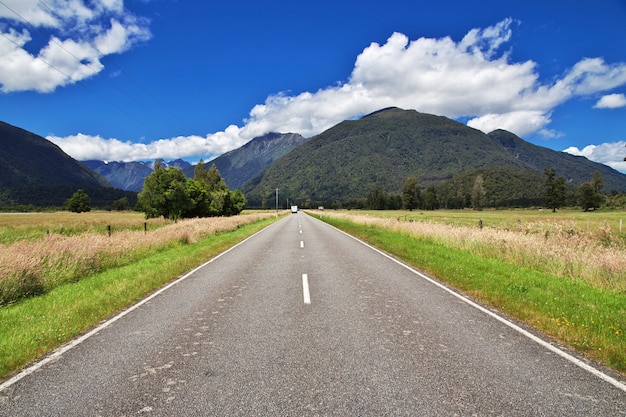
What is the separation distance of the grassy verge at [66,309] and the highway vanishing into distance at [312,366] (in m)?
0.38

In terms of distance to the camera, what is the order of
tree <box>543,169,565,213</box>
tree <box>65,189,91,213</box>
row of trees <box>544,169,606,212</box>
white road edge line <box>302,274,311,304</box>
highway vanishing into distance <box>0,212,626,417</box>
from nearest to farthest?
highway vanishing into distance <box>0,212,626,417</box> < white road edge line <box>302,274,311,304</box> < row of trees <box>544,169,606,212</box> < tree <box>543,169,565,213</box> < tree <box>65,189,91,213</box>

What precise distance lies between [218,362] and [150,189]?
46.6 meters

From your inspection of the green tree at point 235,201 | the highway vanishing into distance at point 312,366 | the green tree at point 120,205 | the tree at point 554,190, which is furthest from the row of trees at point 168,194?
the green tree at point 120,205

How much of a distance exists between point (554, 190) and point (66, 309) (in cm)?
10713

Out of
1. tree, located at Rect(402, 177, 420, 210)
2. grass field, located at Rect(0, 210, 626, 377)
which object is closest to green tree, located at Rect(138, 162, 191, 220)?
grass field, located at Rect(0, 210, 626, 377)

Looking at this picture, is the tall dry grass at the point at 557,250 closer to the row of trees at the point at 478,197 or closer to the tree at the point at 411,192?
the row of trees at the point at 478,197

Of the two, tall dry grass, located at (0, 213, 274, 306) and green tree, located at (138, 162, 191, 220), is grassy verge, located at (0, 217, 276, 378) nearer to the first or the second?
tall dry grass, located at (0, 213, 274, 306)

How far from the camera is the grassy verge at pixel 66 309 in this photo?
4773 millimetres

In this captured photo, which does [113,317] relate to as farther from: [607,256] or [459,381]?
[607,256]

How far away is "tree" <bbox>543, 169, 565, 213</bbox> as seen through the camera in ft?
292

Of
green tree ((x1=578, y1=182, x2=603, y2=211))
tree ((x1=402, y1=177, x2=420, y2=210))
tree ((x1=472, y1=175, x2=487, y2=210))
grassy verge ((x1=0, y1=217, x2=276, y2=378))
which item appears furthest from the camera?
tree ((x1=402, y1=177, x2=420, y2=210))

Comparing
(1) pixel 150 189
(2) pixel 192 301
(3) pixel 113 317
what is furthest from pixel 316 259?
(1) pixel 150 189

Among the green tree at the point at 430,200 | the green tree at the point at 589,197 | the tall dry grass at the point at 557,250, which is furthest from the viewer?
the green tree at the point at 430,200

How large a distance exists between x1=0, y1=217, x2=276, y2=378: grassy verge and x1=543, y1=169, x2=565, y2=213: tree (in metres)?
102
